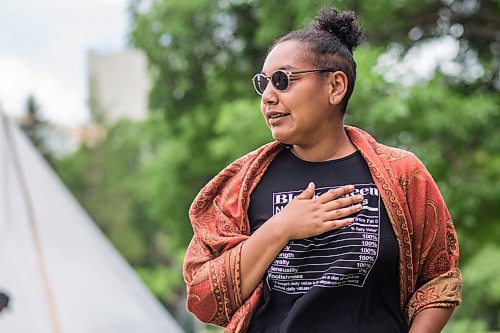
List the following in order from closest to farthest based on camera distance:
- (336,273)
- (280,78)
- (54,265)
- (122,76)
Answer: (336,273) < (280,78) < (54,265) < (122,76)

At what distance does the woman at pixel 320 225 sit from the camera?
221 cm

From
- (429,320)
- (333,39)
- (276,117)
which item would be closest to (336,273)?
(429,320)

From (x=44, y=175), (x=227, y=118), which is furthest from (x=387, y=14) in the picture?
(x=44, y=175)

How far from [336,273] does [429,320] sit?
269mm

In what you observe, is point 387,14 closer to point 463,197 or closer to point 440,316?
point 463,197

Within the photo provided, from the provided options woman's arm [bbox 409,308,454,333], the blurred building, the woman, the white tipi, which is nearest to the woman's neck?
the woman

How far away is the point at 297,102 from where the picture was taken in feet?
→ 7.53

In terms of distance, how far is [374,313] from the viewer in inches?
87.6

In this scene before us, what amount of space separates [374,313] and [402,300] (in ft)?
0.36

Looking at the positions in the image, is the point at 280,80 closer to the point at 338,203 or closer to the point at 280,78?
the point at 280,78

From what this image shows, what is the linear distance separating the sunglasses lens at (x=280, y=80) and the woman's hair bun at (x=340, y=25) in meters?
0.18

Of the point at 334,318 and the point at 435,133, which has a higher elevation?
the point at 334,318

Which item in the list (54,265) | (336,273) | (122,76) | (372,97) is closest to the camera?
(336,273)

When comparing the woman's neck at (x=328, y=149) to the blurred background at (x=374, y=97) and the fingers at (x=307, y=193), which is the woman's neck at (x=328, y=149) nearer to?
the fingers at (x=307, y=193)
